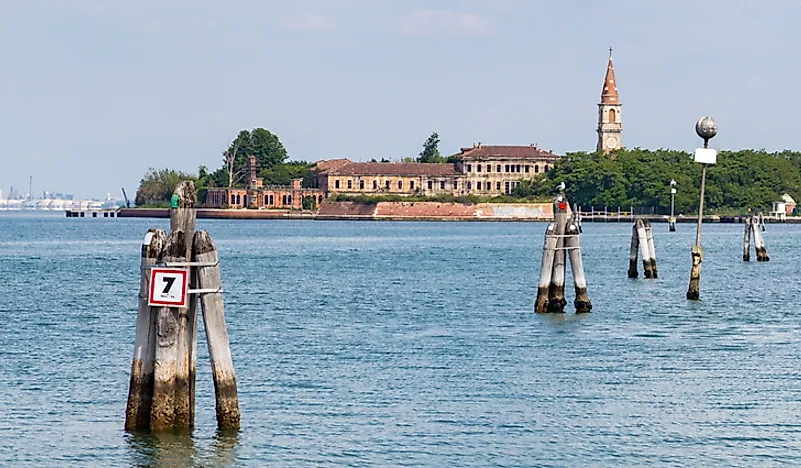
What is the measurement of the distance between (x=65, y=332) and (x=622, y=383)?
13.2 metres

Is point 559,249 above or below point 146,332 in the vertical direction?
above

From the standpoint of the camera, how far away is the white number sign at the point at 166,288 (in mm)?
17562

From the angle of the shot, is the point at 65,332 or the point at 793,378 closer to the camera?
the point at 793,378

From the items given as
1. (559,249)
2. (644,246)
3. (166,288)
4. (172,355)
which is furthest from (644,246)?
(166,288)

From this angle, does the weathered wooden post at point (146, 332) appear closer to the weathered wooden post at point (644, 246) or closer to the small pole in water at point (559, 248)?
the small pole in water at point (559, 248)

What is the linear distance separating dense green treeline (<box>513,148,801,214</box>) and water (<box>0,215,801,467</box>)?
456ft

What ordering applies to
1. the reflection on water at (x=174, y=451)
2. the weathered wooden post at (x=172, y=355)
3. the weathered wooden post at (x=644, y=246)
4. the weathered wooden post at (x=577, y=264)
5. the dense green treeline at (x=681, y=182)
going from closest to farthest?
the weathered wooden post at (x=172, y=355) → the reflection on water at (x=174, y=451) → the weathered wooden post at (x=577, y=264) → the weathered wooden post at (x=644, y=246) → the dense green treeline at (x=681, y=182)

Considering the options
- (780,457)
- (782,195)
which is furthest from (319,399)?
(782,195)

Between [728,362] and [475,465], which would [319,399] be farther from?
[728,362]

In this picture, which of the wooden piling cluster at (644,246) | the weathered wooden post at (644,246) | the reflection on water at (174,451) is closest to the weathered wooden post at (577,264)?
the weathered wooden post at (644,246)

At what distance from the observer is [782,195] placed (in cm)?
18950

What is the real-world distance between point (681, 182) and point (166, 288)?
17309cm

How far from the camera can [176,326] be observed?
1775cm

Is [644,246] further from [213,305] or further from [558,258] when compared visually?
[213,305]
